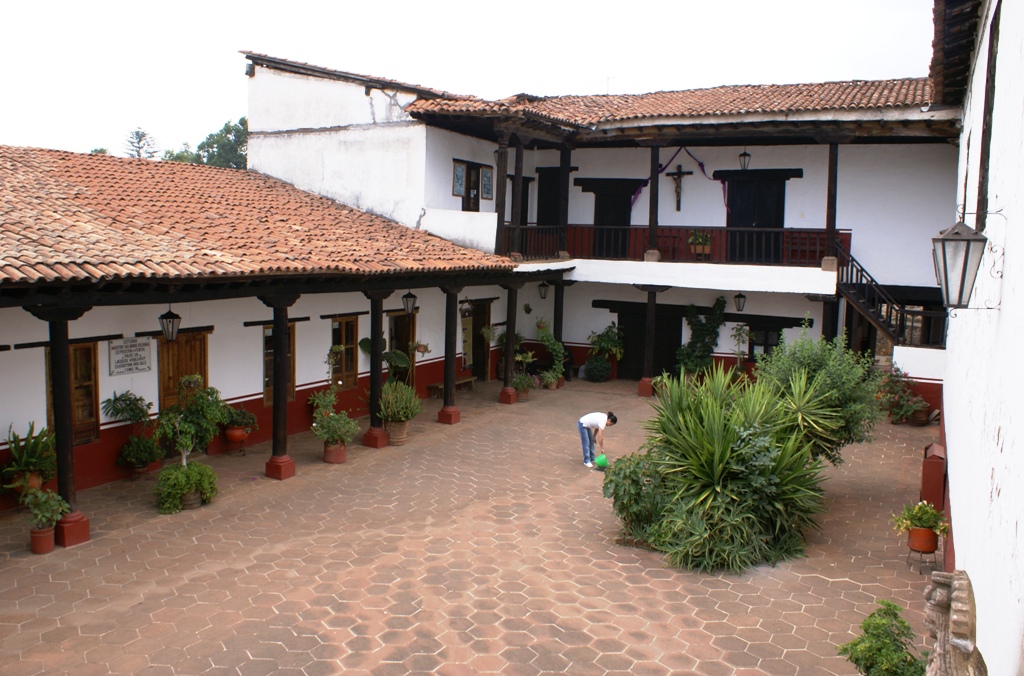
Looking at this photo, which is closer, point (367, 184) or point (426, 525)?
point (426, 525)

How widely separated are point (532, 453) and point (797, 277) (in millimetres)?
6988

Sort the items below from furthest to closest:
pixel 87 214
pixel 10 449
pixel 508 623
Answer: pixel 87 214
pixel 10 449
pixel 508 623

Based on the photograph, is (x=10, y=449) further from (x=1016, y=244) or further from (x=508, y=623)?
(x=1016, y=244)

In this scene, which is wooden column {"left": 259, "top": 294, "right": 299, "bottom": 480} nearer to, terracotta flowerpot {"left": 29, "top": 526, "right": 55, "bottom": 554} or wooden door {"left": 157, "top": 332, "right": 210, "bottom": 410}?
wooden door {"left": 157, "top": 332, "right": 210, "bottom": 410}

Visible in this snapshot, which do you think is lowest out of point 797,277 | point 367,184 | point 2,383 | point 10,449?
point 10,449

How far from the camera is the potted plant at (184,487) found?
9906 millimetres

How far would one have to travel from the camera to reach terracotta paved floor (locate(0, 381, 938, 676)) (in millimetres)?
Answer: 6723

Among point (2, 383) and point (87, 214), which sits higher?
point (87, 214)

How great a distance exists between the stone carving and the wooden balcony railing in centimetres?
1232

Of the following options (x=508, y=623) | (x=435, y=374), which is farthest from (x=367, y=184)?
(x=508, y=623)

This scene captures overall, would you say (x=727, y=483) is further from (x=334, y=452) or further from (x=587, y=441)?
(x=334, y=452)

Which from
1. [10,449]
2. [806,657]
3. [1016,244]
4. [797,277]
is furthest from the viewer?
[797,277]

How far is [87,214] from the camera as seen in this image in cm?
1029

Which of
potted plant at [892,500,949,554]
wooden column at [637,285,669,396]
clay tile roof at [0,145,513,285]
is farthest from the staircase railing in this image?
potted plant at [892,500,949,554]
